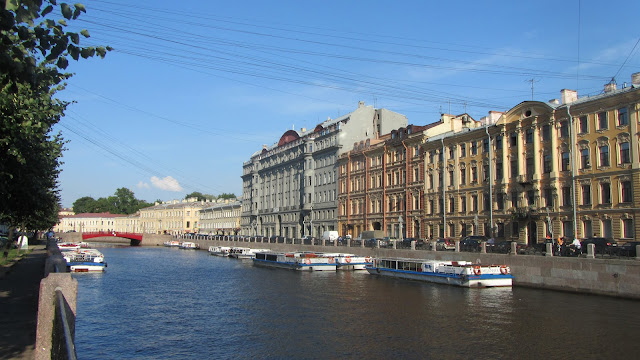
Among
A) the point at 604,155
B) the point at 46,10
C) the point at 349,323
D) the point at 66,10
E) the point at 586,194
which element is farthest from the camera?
the point at 586,194

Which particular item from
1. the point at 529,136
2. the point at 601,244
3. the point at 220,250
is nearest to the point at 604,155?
the point at 529,136

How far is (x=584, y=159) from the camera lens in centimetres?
3900

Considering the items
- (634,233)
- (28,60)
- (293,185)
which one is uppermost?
(293,185)

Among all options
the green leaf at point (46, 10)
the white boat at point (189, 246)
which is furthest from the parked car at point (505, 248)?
the white boat at point (189, 246)

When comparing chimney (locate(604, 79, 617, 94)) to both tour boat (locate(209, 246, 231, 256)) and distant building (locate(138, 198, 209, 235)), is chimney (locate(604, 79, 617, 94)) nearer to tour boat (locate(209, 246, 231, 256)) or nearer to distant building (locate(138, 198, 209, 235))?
tour boat (locate(209, 246, 231, 256))

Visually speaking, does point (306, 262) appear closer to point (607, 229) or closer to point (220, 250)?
point (607, 229)

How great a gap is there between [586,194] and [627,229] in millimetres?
3892

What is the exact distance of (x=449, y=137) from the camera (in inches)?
2041

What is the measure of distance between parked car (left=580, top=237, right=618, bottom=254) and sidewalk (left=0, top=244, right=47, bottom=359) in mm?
27214

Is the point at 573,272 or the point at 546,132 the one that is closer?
the point at 573,272

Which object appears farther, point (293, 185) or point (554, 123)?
point (293, 185)

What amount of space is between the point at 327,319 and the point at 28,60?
1804cm

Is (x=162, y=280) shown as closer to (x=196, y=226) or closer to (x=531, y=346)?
(x=531, y=346)

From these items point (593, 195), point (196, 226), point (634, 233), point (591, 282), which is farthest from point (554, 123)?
point (196, 226)
